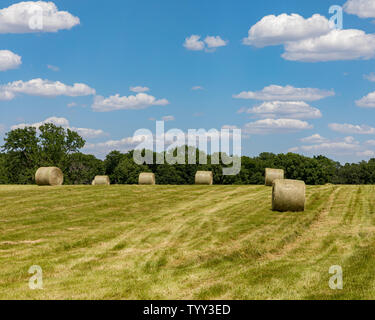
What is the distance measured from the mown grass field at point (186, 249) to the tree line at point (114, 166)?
58325 millimetres

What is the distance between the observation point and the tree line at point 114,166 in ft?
266

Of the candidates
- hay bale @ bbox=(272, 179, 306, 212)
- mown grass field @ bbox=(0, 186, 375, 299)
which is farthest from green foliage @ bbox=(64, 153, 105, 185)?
hay bale @ bbox=(272, 179, 306, 212)

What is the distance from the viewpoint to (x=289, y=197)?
902 inches

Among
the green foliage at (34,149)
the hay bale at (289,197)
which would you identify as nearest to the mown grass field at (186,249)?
the hay bale at (289,197)

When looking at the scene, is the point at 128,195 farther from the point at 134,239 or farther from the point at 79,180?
the point at 79,180

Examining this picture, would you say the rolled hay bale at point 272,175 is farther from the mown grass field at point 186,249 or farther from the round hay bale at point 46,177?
the round hay bale at point 46,177

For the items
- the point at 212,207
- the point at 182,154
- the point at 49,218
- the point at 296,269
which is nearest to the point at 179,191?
the point at 212,207

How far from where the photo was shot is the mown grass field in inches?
410

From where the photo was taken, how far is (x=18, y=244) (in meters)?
16.3

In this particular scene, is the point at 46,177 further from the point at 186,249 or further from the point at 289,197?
the point at 186,249

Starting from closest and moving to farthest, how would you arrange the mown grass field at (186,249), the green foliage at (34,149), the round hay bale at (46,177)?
the mown grass field at (186,249), the round hay bale at (46,177), the green foliage at (34,149)

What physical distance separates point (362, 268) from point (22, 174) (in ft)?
277

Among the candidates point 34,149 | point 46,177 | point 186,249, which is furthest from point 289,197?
point 34,149

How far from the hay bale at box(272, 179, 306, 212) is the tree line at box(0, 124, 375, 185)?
65.3m
